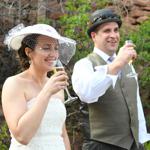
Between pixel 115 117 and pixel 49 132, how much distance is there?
0.80 m

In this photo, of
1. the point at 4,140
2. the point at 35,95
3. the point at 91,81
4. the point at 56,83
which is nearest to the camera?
the point at 56,83

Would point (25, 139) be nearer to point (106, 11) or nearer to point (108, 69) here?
point (108, 69)

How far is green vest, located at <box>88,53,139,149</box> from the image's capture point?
12.7ft

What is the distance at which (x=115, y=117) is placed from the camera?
3889 mm

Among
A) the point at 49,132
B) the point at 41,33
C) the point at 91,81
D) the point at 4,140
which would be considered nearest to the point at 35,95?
the point at 49,132

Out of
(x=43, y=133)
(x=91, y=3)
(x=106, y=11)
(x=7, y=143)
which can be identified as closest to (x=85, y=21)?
(x=91, y=3)

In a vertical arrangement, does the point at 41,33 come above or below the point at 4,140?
above

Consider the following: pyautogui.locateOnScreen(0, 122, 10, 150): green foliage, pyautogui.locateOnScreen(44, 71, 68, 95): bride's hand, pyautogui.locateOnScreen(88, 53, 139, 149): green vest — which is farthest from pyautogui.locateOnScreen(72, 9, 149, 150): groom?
pyautogui.locateOnScreen(0, 122, 10, 150): green foliage

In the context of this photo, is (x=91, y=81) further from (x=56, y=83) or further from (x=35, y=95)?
(x=56, y=83)

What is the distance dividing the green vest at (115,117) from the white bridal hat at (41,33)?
1.32 ft

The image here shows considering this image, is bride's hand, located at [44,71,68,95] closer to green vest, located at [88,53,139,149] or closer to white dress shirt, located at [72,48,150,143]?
white dress shirt, located at [72,48,150,143]

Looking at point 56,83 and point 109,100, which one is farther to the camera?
point 109,100

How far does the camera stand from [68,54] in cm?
359

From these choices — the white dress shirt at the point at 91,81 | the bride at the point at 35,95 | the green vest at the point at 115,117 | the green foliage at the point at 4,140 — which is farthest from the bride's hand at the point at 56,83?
the green foliage at the point at 4,140
